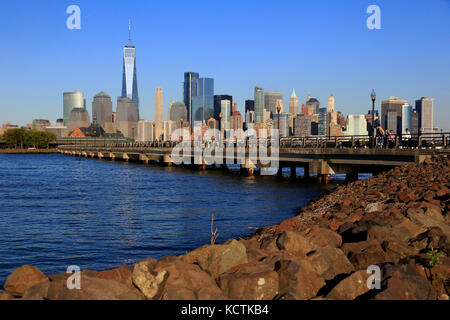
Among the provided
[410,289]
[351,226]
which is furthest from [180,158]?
[410,289]

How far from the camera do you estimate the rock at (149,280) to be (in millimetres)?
8016

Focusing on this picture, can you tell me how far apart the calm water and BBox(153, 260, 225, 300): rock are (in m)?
7.37

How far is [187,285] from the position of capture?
8.21 metres

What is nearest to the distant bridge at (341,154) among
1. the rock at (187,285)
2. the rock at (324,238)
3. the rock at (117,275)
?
the rock at (324,238)

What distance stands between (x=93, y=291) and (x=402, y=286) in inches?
185

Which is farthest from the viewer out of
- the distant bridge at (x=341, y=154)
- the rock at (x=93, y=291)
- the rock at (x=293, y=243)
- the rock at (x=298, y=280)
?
the distant bridge at (x=341, y=154)

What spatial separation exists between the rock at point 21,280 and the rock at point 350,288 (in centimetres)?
496

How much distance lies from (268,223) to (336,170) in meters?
22.5

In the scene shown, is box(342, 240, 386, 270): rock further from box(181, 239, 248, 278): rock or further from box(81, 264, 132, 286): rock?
box(81, 264, 132, 286): rock

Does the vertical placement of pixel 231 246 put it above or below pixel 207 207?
above

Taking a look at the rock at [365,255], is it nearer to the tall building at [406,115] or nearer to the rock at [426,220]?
the rock at [426,220]
